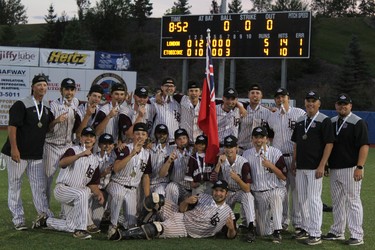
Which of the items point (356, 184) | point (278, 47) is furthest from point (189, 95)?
point (278, 47)

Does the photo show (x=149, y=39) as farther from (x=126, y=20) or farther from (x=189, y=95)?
(x=189, y=95)

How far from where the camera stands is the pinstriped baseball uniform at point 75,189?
6.82m

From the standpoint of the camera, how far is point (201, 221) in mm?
7016

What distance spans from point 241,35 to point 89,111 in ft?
37.8

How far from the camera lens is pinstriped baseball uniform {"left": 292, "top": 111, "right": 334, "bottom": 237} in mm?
6930

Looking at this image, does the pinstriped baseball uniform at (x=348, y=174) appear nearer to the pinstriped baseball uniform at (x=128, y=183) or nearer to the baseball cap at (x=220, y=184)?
the baseball cap at (x=220, y=184)

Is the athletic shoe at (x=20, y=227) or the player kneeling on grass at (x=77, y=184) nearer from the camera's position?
the player kneeling on grass at (x=77, y=184)

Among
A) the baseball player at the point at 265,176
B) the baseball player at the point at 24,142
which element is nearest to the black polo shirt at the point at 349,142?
the baseball player at the point at 265,176

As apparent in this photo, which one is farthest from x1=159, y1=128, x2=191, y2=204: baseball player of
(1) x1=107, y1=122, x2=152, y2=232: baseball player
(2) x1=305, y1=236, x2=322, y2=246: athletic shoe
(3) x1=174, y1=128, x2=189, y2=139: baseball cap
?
(2) x1=305, y1=236, x2=322, y2=246: athletic shoe

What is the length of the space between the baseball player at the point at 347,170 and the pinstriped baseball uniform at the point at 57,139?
11.4 ft

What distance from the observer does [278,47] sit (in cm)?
1788

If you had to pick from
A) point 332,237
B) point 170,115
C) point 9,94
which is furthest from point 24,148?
point 9,94

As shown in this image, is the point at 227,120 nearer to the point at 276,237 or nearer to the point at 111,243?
the point at 276,237

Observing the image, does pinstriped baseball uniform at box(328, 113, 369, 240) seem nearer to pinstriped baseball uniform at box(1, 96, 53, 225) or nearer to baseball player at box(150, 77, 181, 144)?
baseball player at box(150, 77, 181, 144)
